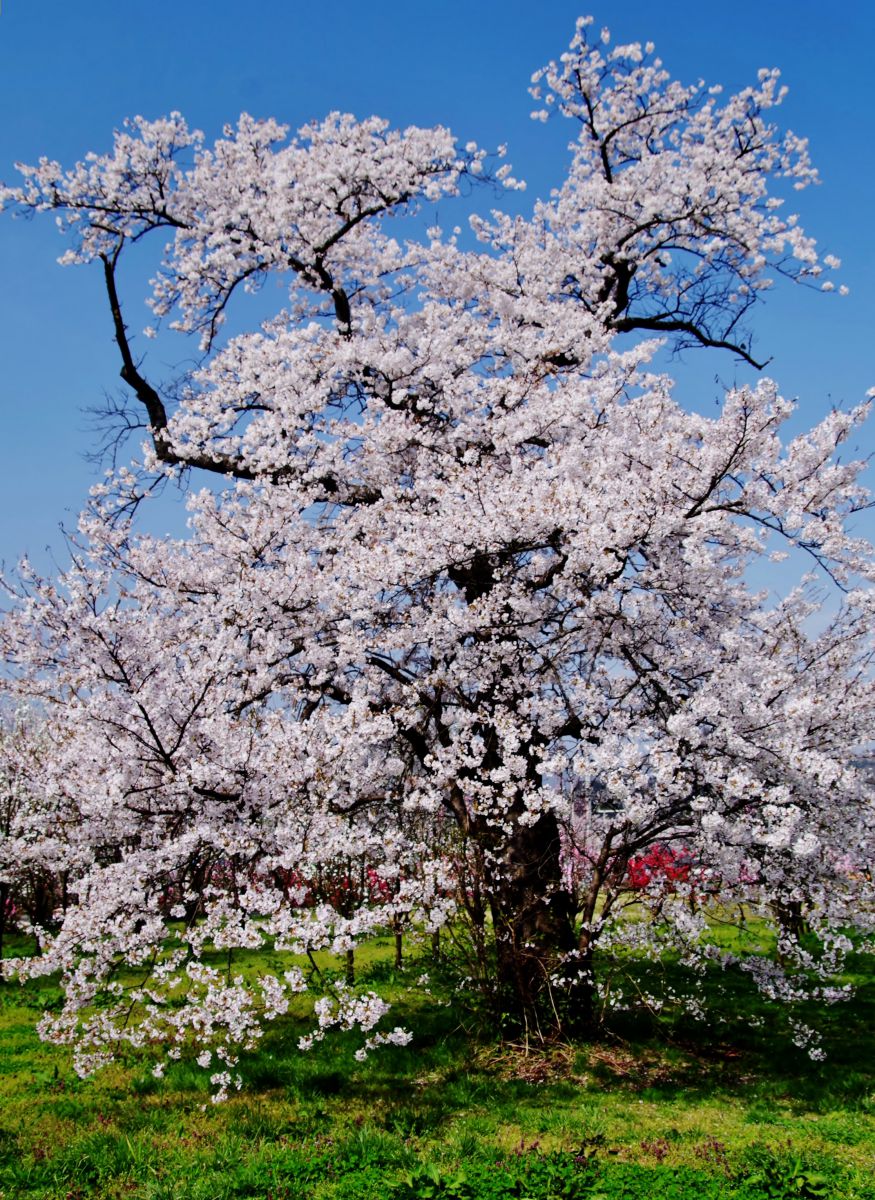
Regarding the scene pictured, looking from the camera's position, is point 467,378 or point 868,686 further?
point 467,378

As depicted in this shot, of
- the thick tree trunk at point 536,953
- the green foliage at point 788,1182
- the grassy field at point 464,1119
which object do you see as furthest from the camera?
the thick tree trunk at point 536,953

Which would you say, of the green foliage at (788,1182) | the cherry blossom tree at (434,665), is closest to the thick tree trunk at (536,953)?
the cherry blossom tree at (434,665)

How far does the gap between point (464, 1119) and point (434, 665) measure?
14.2 feet

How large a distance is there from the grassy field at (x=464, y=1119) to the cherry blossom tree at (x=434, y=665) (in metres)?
0.51

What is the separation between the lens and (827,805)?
7.48m

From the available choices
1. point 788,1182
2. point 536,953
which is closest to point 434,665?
point 536,953

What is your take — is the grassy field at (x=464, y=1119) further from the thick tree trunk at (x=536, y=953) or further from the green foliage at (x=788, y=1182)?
the thick tree trunk at (x=536, y=953)

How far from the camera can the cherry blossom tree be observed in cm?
679

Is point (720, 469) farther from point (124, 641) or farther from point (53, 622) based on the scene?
point (53, 622)

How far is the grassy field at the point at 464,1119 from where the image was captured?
493 cm

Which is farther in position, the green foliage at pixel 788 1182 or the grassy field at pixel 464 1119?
the grassy field at pixel 464 1119

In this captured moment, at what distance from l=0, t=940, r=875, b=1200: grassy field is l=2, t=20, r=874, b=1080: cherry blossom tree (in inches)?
20.0

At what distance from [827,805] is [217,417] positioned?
29.8 ft

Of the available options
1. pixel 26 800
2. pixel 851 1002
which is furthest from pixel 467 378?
pixel 26 800
